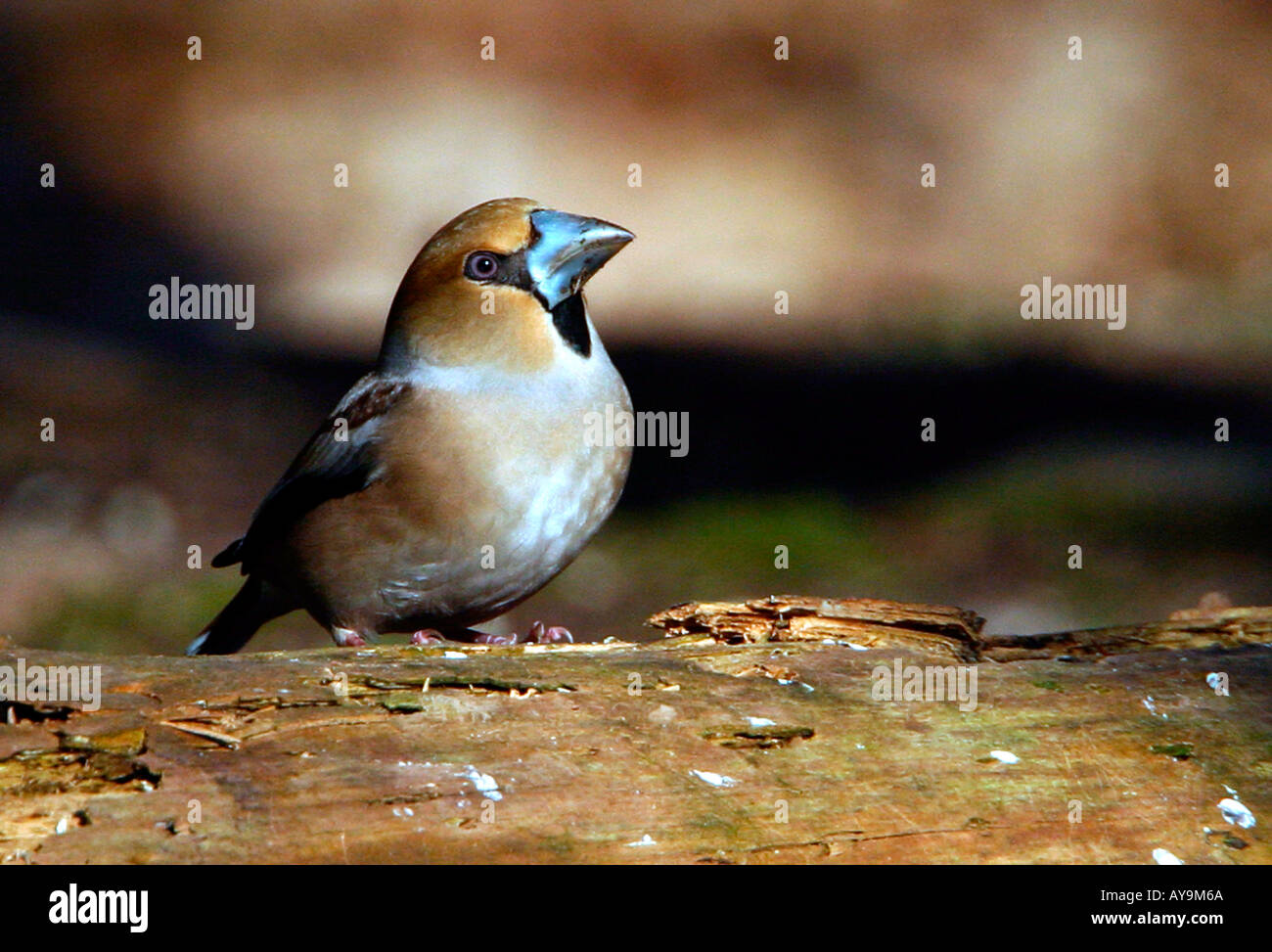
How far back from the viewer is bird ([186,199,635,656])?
159 inches

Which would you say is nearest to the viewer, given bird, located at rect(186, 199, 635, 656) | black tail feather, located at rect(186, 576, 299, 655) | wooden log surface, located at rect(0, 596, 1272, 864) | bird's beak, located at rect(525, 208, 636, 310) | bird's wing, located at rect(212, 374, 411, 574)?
wooden log surface, located at rect(0, 596, 1272, 864)

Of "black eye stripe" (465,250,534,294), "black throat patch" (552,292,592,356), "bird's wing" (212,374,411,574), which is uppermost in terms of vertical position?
"black eye stripe" (465,250,534,294)

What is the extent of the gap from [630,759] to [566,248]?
172 centimetres

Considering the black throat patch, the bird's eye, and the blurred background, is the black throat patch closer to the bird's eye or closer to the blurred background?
the bird's eye

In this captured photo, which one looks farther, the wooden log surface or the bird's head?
the bird's head

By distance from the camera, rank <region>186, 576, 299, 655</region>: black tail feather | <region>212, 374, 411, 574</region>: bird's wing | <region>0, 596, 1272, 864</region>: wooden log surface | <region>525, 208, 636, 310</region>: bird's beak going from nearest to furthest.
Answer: <region>0, 596, 1272, 864</region>: wooden log surface
<region>525, 208, 636, 310</region>: bird's beak
<region>212, 374, 411, 574</region>: bird's wing
<region>186, 576, 299, 655</region>: black tail feather

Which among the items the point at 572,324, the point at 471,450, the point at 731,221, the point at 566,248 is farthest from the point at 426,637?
the point at 731,221

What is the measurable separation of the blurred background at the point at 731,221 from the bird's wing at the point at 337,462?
4.16 metres

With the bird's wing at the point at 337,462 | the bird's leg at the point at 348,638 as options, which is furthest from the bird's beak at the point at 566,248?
the bird's leg at the point at 348,638

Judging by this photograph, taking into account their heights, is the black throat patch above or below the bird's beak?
below

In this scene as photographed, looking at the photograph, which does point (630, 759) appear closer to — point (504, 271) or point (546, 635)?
point (546, 635)

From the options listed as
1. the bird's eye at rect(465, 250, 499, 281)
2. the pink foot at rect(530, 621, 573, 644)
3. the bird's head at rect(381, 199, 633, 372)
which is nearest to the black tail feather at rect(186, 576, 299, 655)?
the pink foot at rect(530, 621, 573, 644)

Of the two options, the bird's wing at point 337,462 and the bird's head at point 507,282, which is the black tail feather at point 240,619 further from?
the bird's head at point 507,282

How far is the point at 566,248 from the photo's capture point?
4145mm
